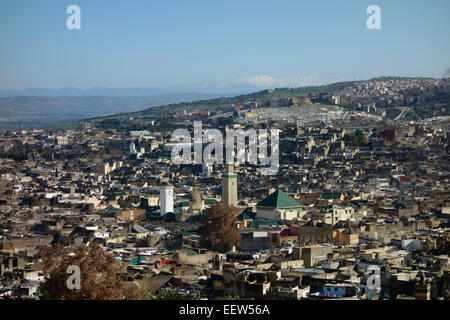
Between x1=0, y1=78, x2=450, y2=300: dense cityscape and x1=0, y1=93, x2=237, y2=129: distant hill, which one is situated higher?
x1=0, y1=78, x2=450, y2=300: dense cityscape

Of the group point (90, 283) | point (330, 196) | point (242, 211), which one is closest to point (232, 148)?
point (330, 196)

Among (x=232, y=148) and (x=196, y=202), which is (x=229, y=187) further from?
(x=232, y=148)

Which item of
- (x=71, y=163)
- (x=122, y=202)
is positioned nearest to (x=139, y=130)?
(x=71, y=163)

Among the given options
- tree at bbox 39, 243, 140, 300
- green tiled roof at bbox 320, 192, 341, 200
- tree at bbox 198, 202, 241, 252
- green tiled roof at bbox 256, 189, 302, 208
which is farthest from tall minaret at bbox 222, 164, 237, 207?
tree at bbox 39, 243, 140, 300

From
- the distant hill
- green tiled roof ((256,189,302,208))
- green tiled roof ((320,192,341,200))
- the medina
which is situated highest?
green tiled roof ((256,189,302,208))

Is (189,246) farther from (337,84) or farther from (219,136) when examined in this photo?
(337,84)

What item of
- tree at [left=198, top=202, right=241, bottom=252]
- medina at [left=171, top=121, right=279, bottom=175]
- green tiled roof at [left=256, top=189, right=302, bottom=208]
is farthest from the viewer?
medina at [left=171, top=121, right=279, bottom=175]

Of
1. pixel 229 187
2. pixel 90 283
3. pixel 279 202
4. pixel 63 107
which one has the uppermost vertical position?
pixel 90 283

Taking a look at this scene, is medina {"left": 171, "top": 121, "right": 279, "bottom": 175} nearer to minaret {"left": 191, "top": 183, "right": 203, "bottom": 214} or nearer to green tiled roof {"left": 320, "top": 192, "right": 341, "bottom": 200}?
green tiled roof {"left": 320, "top": 192, "right": 341, "bottom": 200}
